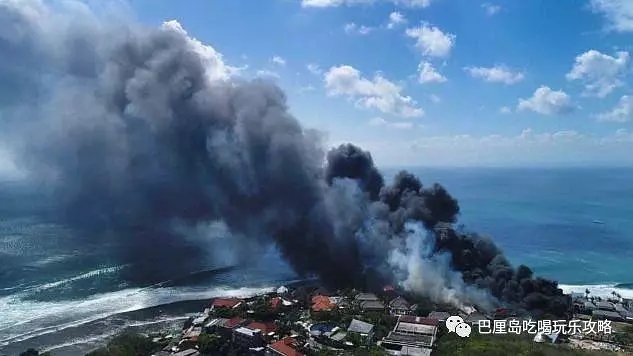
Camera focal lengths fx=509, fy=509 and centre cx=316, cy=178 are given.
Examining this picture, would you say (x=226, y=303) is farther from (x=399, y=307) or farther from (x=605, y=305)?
(x=605, y=305)

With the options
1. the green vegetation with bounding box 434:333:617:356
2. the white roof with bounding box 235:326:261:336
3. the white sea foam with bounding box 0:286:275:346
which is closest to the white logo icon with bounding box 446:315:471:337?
the green vegetation with bounding box 434:333:617:356

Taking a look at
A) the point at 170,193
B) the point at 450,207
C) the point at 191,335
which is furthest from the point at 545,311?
the point at 170,193

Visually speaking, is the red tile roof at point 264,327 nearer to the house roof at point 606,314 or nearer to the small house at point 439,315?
the small house at point 439,315

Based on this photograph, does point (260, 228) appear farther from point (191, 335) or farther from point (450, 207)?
point (191, 335)

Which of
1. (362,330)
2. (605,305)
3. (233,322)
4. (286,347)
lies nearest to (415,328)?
(362,330)

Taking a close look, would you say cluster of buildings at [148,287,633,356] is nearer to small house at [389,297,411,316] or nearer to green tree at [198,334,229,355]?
small house at [389,297,411,316]

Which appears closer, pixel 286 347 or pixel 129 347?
pixel 286 347
